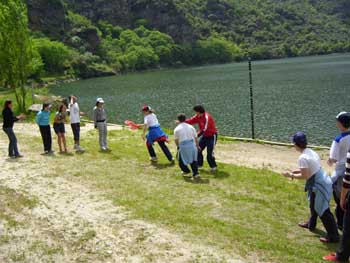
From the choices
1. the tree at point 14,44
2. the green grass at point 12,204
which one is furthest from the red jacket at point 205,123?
the tree at point 14,44

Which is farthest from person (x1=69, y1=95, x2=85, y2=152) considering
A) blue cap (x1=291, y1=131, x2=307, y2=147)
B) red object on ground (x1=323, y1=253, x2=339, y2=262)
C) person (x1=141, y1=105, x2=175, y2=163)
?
red object on ground (x1=323, y1=253, x2=339, y2=262)

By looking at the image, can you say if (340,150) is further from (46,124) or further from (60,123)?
(46,124)

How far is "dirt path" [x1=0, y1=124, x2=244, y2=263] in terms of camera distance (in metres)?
7.16

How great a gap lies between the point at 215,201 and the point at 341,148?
10.6 feet

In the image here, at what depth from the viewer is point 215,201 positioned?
32.4ft

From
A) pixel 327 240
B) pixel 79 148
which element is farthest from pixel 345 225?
pixel 79 148

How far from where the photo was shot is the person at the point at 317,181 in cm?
773

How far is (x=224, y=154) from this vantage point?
1698 cm

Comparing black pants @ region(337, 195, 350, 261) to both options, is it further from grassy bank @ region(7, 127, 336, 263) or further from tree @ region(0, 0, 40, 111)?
tree @ region(0, 0, 40, 111)

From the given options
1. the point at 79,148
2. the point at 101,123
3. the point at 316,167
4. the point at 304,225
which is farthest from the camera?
the point at 101,123

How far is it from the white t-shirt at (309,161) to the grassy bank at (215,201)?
53.6 inches

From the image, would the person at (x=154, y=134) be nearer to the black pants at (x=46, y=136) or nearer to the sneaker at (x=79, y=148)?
the sneaker at (x=79, y=148)

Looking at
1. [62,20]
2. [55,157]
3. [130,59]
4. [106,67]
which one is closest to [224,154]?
[55,157]

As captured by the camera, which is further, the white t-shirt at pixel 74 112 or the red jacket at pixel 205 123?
the white t-shirt at pixel 74 112
